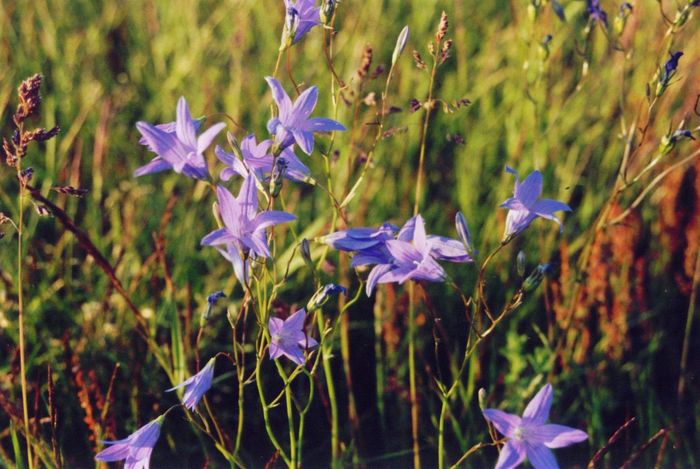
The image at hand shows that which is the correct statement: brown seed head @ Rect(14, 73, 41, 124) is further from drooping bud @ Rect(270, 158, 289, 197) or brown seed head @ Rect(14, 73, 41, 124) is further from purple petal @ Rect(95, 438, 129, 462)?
purple petal @ Rect(95, 438, 129, 462)

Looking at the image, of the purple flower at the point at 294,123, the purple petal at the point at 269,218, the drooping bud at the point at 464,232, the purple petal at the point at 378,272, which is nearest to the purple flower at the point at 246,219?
the purple petal at the point at 269,218

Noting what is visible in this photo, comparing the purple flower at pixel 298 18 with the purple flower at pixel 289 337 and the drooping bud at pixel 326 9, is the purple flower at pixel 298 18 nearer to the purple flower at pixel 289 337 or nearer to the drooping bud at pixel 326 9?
the drooping bud at pixel 326 9

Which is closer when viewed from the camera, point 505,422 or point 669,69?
point 505,422

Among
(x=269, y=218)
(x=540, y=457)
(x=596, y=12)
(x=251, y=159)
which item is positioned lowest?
(x=540, y=457)

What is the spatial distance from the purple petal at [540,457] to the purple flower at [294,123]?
2.32ft

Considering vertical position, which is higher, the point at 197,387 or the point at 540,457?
the point at 197,387

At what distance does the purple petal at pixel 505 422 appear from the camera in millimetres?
1320

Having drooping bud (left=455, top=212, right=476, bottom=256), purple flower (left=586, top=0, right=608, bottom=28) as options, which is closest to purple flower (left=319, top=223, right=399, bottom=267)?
drooping bud (left=455, top=212, right=476, bottom=256)

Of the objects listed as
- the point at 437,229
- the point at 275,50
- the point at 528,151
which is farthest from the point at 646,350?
the point at 275,50

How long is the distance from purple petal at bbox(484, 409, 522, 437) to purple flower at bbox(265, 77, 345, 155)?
0.61m

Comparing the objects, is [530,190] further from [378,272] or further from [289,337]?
[289,337]

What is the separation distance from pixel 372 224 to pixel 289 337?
4.61 feet

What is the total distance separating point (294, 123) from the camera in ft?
4.78

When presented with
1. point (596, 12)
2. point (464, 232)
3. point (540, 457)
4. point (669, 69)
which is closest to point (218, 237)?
point (464, 232)
